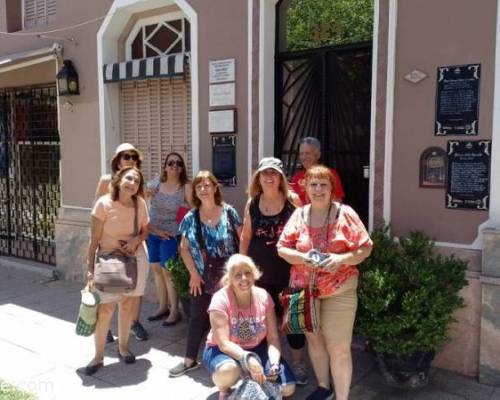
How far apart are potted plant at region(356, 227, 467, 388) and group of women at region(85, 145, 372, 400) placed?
336 mm

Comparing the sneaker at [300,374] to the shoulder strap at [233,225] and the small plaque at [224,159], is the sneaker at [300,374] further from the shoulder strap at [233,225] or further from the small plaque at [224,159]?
the small plaque at [224,159]

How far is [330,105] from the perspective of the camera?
5.01m

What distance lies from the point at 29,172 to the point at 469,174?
623 centimetres

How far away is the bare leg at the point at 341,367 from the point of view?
331cm

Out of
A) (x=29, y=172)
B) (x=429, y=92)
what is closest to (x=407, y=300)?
(x=429, y=92)

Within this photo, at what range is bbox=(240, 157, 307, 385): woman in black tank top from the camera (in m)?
3.72

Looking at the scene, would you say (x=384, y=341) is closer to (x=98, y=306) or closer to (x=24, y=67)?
(x=98, y=306)

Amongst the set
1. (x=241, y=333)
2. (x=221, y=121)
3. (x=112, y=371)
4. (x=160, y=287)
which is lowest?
(x=112, y=371)

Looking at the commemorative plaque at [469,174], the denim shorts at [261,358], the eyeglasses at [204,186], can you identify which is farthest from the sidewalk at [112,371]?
the eyeglasses at [204,186]

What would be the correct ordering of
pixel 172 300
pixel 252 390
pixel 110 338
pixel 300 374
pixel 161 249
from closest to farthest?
pixel 252 390, pixel 300 374, pixel 110 338, pixel 161 249, pixel 172 300

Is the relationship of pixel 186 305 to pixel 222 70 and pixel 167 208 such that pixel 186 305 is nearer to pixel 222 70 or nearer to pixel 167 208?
pixel 167 208

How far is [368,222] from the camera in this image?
14.9 ft


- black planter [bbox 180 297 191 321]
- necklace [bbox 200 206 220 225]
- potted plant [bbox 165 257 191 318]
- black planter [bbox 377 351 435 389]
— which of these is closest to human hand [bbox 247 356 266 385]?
black planter [bbox 377 351 435 389]

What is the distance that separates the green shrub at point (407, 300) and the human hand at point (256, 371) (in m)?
0.89
